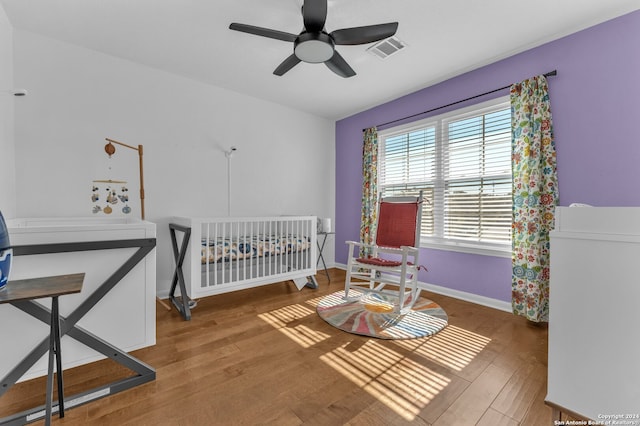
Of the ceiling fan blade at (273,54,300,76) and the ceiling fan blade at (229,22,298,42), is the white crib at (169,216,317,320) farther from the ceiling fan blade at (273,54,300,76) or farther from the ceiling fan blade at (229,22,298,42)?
the ceiling fan blade at (229,22,298,42)

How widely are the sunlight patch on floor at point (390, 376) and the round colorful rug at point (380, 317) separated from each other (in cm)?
23

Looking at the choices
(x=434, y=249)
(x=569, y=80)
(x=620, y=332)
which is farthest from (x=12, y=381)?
(x=569, y=80)

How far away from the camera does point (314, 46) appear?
184 cm

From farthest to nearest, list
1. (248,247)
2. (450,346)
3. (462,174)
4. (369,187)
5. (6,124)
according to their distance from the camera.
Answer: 1. (369,187)
2. (462,174)
3. (248,247)
4. (6,124)
5. (450,346)

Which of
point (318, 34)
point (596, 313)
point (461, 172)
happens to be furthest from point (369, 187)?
point (596, 313)

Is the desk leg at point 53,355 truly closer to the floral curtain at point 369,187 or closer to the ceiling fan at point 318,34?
the ceiling fan at point 318,34

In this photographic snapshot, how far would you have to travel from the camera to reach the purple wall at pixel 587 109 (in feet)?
6.49

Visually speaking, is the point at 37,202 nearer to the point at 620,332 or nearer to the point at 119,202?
the point at 119,202

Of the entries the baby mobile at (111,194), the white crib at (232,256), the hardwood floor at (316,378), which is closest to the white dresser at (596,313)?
the hardwood floor at (316,378)

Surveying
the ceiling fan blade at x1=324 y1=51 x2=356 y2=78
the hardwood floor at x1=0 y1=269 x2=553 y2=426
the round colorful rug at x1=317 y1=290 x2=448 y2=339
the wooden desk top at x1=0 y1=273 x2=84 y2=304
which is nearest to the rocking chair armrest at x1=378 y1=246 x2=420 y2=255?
the round colorful rug at x1=317 y1=290 x2=448 y2=339

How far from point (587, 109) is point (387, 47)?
1615 millimetres

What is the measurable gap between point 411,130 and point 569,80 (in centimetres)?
146

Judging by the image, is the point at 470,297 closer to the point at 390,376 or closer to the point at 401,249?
the point at 401,249

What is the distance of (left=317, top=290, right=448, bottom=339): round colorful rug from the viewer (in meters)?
2.10
